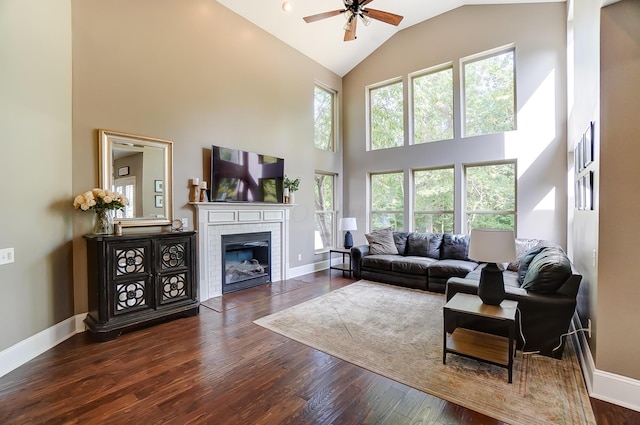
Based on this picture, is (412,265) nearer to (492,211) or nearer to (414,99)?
(492,211)

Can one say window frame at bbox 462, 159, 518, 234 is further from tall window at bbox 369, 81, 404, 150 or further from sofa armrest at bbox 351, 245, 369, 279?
sofa armrest at bbox 351, 245, 369, 279

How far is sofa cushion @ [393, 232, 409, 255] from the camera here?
570 centimetres

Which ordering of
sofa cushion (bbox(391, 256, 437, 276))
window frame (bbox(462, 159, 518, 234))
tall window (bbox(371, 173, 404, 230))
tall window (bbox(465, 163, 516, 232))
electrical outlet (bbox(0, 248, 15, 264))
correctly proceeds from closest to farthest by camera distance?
electrical outlet (bbox(0, 248, 15, 264)) < sofa cushion (bbox(391, 256, 437, 276)) < window frame (bbox(462, 159, 518, 234)) < tall window (bbox(465, 163, 516, 232)) < tall window (bbox(371, 173, 404, 230))

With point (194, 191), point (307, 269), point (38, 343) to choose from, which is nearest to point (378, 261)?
point (307, 269)

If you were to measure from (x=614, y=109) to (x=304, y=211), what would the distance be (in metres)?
4.82

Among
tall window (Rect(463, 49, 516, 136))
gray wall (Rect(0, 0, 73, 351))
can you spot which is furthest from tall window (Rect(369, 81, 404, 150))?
gray wall (Rect(0, 0, 73, 351))

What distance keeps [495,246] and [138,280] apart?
3654 millimetres

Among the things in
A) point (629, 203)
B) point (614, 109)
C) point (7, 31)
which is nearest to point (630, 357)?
point (629, 203)

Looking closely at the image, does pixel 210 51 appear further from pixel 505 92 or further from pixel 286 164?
pixel 505 92

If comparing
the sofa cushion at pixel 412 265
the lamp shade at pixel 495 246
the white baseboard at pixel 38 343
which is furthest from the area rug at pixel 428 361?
the white baseboard at pixel 38 343

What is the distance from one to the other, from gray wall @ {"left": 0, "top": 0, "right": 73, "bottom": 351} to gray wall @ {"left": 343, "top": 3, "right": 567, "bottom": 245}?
219 inches

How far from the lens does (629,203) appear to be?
6.42 ft

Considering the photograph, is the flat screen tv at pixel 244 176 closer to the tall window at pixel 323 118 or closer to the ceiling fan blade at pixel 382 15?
the tall window at pixel 323 118

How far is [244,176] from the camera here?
4.90 meters
